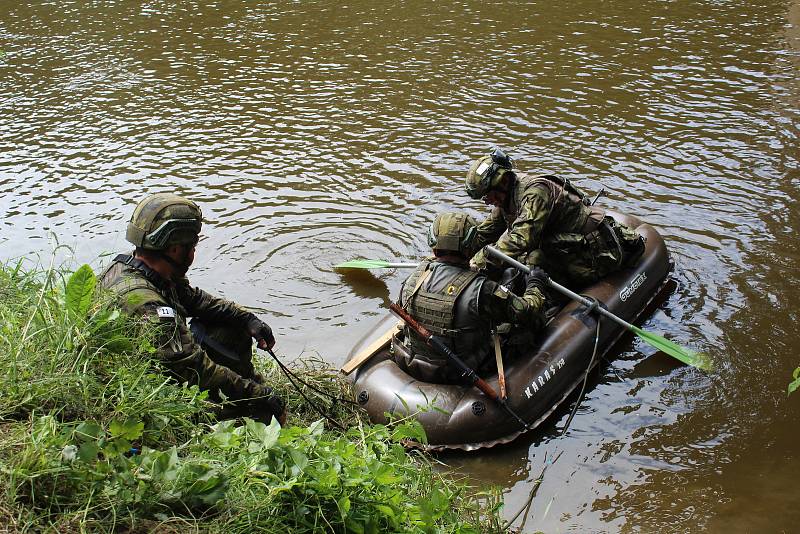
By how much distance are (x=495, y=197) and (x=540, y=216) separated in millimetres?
456

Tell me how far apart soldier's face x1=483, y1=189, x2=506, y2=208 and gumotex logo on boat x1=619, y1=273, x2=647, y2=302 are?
135cm

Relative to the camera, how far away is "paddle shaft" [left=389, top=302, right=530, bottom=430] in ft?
18.4

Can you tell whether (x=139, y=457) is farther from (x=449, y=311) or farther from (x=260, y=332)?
(x=449, y=311)

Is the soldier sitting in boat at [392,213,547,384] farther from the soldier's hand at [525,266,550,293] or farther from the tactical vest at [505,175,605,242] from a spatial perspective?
the tactical vest at [505,175,605,242]

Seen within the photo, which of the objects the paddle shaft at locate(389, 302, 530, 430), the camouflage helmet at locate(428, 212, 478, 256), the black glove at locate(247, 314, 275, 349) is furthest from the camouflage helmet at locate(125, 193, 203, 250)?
the camouflage helmet at locate(428, 212, 478, 256)

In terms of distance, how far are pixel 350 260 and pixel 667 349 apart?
3556 mm

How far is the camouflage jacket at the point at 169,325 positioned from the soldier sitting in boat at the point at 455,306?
1506mm

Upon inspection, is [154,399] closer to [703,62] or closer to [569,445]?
[569,445]

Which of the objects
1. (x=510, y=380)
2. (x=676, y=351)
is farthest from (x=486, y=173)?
(x=676, y=351)

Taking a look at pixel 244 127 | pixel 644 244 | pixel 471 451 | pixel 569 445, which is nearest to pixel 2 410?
pixel 471 451

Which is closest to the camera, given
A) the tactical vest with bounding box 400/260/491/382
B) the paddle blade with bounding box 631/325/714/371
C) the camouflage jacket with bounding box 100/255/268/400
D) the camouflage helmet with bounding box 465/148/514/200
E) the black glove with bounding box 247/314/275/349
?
the camouflage jacket with bounding box 100/255/268/400

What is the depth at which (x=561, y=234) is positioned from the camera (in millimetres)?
6914

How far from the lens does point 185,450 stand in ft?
11.2

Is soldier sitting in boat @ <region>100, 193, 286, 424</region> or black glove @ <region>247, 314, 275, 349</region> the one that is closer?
soldier sitting in boat @ <region>100, 193, 286, 424</region>
